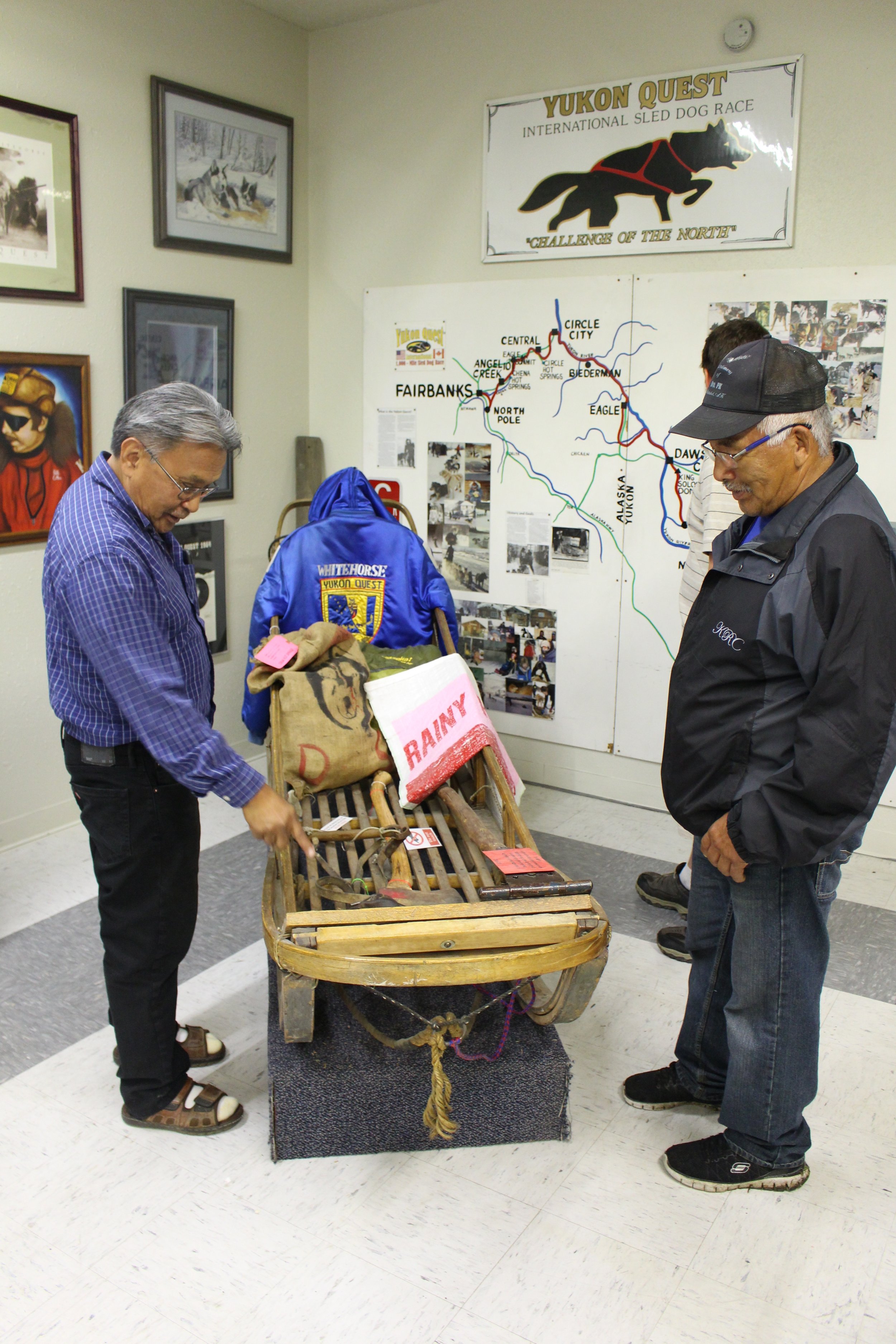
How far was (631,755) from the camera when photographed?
4.21m

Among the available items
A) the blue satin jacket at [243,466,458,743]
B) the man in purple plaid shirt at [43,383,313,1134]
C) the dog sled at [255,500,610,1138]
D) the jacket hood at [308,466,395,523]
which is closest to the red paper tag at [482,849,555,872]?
the dog sled at [255,500,610,1138]

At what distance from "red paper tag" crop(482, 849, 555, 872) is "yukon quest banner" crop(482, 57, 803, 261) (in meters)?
2.43

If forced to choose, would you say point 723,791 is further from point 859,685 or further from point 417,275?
point 417,275

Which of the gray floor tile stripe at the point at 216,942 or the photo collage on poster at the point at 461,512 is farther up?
the photo collage on poster at the point at 461,512

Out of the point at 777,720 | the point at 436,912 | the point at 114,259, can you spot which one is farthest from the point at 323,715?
the point at 114,259

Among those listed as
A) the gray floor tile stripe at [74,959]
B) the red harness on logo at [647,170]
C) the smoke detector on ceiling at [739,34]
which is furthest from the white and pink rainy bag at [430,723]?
the smoke detector on ceiling at [739,34]

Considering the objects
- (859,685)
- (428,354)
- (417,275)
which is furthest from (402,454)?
(859,685)

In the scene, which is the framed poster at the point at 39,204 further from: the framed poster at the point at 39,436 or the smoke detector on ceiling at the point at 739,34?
the smoke detector on ceiling at the point at 739,34

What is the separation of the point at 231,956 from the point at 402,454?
2389mm

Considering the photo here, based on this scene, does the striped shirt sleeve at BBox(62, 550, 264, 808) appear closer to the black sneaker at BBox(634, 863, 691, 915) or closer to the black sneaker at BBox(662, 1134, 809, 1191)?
the black sneaker at BBox(662, 1134, 809, 1191)

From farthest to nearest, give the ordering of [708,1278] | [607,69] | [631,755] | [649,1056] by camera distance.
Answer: [631,755] → [607,69] → [649,1056] → [708,1278]

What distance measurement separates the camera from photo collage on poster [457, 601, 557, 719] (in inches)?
171

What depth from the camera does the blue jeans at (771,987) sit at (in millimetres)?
1972

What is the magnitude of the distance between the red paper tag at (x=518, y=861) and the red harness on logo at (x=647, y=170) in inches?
102
